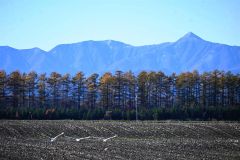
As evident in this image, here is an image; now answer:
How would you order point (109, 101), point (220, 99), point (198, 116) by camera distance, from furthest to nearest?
1. point (220, 99)
2. point (109, 101)
3. point (198, 116)

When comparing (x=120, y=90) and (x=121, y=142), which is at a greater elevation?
(x=120, y=90)

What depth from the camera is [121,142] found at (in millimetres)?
45188

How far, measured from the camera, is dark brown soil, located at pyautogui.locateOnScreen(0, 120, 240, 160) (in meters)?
33.6

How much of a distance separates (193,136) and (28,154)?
94.1 feet

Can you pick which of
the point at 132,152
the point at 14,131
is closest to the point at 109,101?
the point at 14,131

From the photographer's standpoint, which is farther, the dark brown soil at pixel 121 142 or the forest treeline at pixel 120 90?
the forest treeline at pixel 120 90

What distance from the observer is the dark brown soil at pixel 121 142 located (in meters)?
33.6

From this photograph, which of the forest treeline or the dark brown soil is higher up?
the forest treeline

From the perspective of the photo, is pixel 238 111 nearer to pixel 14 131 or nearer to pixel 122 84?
pixel 122 84

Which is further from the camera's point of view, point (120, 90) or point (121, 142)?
point (120, 90)

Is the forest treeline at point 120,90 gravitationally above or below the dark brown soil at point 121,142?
above

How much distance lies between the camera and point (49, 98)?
113 metres

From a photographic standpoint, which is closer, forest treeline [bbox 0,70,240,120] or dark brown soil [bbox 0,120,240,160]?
dark brown soil [bbox 0,120,240,160]

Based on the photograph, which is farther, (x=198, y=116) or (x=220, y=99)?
(x=220, y=99)
